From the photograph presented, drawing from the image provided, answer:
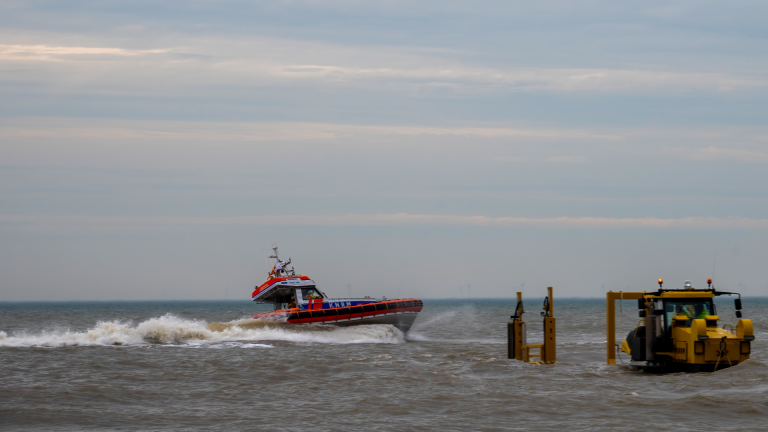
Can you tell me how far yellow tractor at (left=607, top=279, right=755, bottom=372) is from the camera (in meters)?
18.0

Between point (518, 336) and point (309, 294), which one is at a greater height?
point (309, 294)

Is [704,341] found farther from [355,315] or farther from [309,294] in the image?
[309,294]

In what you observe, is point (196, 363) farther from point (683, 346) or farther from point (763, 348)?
point (763, 348)

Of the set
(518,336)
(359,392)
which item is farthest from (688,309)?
(359,392)

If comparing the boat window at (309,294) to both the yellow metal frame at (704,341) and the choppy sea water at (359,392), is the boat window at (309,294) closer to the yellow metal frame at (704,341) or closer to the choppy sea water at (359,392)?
the choppy sea water at (359,392)

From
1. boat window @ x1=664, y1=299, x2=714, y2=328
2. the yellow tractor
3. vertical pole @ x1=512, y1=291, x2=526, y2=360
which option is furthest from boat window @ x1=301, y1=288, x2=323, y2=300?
boat window @ x1=664, y1=299, x2=714, y2=328

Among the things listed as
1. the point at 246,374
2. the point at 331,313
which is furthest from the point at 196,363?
the point at 331,313

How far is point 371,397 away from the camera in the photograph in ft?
56.7

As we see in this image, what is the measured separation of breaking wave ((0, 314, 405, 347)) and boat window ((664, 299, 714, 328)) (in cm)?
1611

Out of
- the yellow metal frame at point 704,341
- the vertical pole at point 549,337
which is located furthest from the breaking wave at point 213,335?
the yellow metal frame at point 704,341

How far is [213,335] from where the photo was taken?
35.6m

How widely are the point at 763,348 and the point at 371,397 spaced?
18.1 metres

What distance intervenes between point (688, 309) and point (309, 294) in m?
20.2

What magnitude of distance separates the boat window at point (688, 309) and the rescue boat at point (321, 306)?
674 inches
